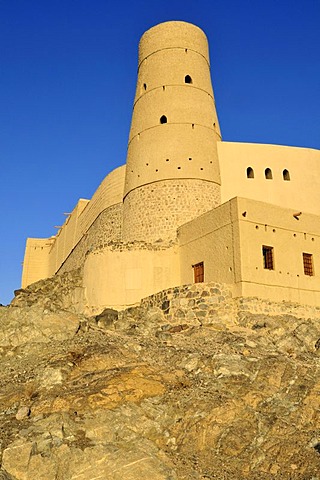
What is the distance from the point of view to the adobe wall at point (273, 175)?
21.4m

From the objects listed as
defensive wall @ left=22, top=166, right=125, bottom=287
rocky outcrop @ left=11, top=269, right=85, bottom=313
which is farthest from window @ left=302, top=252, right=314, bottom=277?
defensive wall @ left=22, top=166, right=125, bottom=287

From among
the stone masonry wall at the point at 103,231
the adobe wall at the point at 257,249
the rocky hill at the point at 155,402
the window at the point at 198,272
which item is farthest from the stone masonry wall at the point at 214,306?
the stone masonry wall at the point at 103,231

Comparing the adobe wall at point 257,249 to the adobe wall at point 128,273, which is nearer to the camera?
the adobe wall at point 257,249

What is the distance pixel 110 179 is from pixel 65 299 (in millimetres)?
7304

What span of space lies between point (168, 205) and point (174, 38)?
810cm

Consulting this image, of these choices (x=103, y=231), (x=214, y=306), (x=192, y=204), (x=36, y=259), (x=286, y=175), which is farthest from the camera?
(x=36, y=259)

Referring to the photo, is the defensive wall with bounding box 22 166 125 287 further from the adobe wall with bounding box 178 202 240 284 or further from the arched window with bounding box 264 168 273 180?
the arched window with bounding box 264 168 273 180

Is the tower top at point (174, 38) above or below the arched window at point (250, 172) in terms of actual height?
above

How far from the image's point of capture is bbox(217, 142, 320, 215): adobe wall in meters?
21.4

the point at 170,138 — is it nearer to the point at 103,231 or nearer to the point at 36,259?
the point at 103,231

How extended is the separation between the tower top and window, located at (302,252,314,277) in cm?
1118

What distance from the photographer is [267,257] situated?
16.8 meters

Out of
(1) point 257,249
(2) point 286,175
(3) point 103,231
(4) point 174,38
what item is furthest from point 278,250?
(4) point 174,38

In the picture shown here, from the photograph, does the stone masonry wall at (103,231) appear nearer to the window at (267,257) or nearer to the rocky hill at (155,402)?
the window at (267,257)
